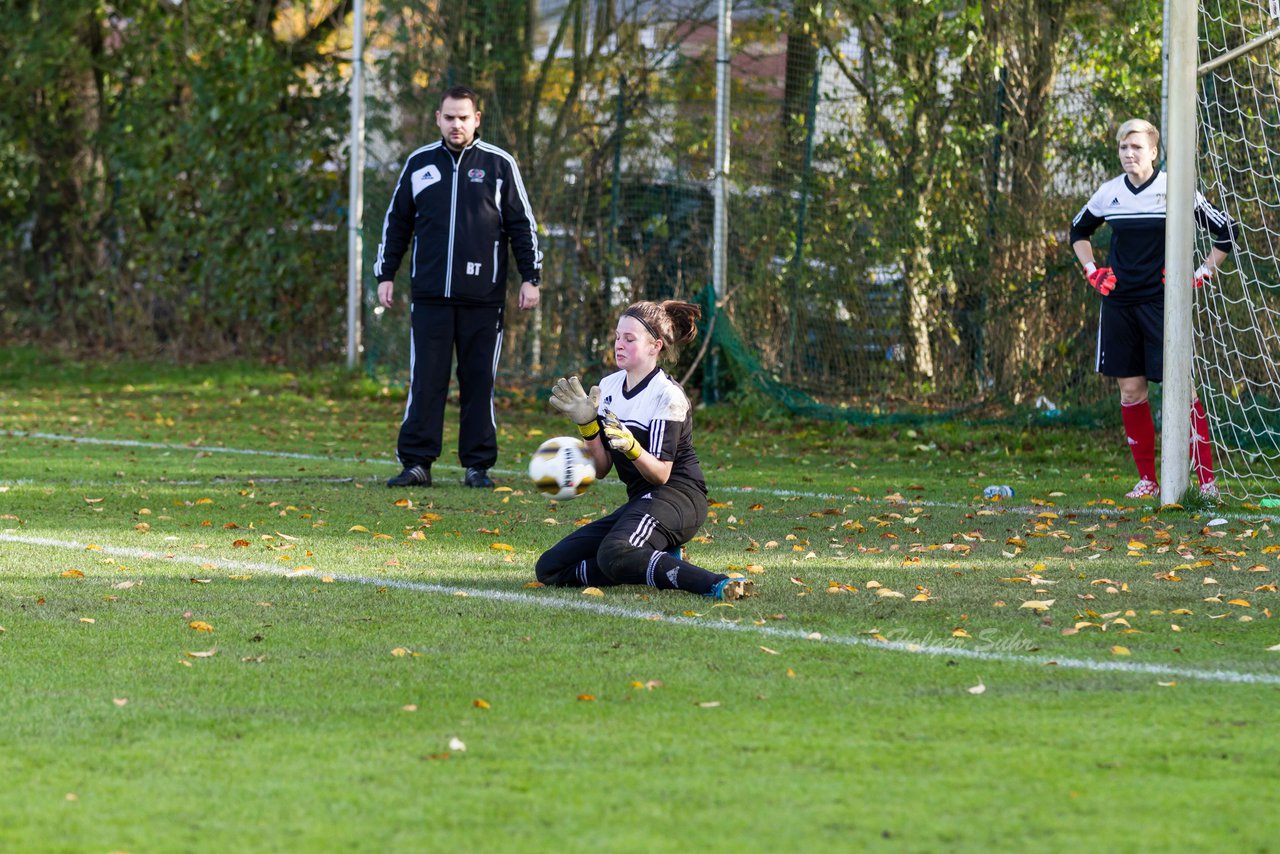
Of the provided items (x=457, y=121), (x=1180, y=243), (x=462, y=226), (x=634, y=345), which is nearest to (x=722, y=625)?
(x=634, y=345)

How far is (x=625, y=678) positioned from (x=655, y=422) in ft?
6.30

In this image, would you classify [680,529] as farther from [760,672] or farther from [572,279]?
[572,279]

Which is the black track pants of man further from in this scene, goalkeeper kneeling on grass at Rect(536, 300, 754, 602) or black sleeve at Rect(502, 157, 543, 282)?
goalkeeper kneeling on grass at Rect(536, 300, 754, 602)

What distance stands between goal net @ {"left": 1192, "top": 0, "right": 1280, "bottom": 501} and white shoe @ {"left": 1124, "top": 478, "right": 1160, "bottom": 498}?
40 cm

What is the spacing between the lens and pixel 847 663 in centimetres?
486

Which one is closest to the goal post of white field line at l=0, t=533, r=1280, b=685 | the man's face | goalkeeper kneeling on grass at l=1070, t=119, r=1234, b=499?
goalkeeper kneeling on grass at l=1070, t=119, r=1234, b=499

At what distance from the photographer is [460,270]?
995 centimetres

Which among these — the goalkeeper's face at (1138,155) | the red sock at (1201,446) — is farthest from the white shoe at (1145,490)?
the goalkeeper's face at (1138,155)

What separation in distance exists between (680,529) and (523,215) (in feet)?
13.3

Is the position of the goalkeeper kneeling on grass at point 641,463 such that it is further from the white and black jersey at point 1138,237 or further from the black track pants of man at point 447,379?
the white and black jersey at point 1138,237

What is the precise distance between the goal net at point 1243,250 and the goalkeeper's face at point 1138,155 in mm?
354

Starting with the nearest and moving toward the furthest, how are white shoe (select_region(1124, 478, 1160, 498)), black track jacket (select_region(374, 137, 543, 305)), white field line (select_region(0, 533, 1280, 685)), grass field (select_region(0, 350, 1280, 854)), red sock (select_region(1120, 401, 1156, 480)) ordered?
grass field (select_region(0, 350, 1280, 854)) < white field line (select_region(0, 533, 1280, 685)) < white shoe (select_region(1124, 478, 1160, 498)) < red sock (select_region(1120, 401, 1156, 480)) < black track jacket (select_region(374, 137, 543, 305))

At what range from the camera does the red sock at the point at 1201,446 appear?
9039mm

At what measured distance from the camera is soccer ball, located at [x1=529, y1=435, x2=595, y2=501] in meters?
6.31
